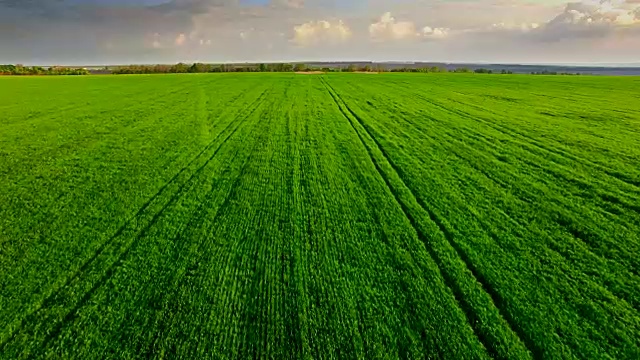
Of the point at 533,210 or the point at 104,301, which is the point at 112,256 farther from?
the point at 533,210

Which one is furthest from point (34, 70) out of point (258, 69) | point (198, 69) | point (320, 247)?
point (320, 247)

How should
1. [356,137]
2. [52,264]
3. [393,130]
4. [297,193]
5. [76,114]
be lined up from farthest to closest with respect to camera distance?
1. [76,114]
2. [393,130]
3. [356,137]
4. [297,193]
5. [52,264]

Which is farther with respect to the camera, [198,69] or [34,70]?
[198,69]

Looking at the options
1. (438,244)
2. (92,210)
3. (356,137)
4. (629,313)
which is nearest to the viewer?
(629,313)

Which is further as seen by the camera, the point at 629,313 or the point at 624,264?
the point at 624,264

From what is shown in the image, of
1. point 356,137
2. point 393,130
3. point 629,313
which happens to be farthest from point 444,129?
point 629,313

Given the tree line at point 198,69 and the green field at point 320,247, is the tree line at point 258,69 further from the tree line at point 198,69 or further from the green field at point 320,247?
the green field at point 320,247

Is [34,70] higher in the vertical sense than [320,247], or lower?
higher

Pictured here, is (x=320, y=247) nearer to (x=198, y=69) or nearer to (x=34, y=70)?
(x=34, y=70)

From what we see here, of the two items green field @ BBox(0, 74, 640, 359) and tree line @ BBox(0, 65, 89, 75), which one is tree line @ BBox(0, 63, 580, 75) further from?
green field @ BBox(0, 74, 640, 359)
